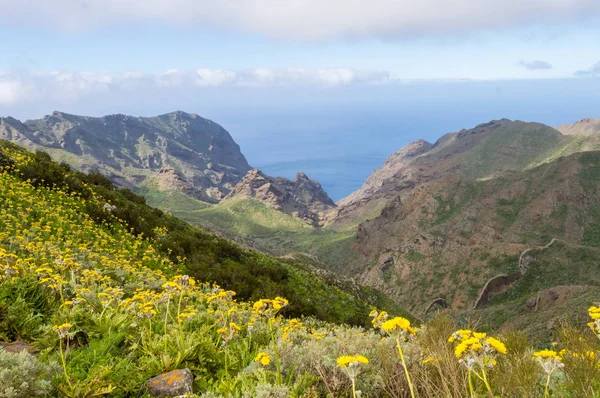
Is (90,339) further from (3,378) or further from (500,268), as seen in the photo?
(500,268)

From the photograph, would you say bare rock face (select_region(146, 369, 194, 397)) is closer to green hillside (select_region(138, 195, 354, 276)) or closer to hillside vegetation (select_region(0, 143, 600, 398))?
hillside vegetation (select_region(0, 143, 600, 398))

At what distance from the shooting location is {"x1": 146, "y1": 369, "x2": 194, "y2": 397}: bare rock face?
5500 mm

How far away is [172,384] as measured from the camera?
5602mm

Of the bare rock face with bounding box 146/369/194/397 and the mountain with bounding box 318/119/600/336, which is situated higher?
the bare rock face with bounding box 146/369/194/397

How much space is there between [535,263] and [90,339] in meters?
62.3

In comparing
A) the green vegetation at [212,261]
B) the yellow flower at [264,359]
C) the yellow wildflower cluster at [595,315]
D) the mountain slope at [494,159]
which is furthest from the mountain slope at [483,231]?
the mountain slope at [494,159]

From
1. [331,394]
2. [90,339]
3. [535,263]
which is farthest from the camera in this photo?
[535,263]

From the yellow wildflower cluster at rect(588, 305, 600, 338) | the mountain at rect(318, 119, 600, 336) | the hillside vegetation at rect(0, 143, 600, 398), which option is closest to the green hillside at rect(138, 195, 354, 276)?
the mountain at rect(318, 119, 600, 336)

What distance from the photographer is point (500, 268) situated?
60.8m

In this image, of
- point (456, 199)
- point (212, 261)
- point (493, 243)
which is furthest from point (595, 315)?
point (456, 199)

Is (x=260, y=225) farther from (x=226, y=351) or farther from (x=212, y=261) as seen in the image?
(x=226, y=351)

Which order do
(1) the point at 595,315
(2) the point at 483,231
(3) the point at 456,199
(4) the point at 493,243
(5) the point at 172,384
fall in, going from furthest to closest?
(3) the point at 456,199 < (2) the point at 483,231 < (4) the point at 493,243 < (5) the point at 172,384 < (1) the point at 595,315

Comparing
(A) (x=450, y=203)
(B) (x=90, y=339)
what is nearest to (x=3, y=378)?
(B) (x=90, y=339)

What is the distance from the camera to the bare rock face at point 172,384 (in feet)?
18.0
